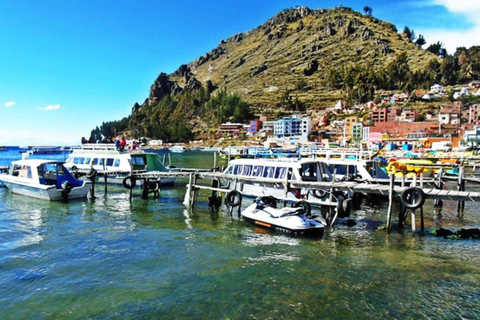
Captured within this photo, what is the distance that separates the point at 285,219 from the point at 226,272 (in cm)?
638

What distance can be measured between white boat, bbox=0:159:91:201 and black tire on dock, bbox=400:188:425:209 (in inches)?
1025

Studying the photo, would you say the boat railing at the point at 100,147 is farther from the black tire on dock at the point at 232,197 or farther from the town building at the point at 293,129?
the town building at the point at 293,129

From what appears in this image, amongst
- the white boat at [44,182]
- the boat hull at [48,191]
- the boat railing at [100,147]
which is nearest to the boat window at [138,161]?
the boat railing at [100,147]

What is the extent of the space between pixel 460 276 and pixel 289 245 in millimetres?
7551

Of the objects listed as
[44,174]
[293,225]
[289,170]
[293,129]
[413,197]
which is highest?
[293,129]

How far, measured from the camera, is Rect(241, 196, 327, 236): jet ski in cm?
1977

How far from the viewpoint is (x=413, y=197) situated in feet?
64.5

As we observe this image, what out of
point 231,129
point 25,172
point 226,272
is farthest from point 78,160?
point 231,129

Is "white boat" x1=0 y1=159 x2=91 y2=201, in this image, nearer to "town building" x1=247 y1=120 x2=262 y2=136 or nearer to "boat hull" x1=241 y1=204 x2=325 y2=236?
"boat hull" x1=241 y1=204 x2=325 y2=236

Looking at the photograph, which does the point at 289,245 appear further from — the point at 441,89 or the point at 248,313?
the point at 441,89

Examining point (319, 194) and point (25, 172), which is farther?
point (25, 172)

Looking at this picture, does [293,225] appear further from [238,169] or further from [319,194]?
[238,169]

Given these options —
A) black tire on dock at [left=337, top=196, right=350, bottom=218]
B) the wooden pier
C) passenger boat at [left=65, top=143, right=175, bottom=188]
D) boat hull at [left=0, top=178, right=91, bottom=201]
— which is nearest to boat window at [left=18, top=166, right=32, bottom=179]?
boat hull at [left=0, top=178, right=91, bottom=201]

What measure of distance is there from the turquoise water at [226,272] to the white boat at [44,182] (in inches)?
260
